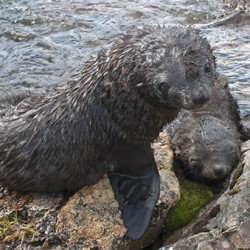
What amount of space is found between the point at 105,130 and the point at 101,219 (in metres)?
0.86

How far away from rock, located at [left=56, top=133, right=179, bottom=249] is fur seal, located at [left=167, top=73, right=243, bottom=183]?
800mm

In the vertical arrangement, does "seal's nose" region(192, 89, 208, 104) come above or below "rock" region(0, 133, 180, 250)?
above

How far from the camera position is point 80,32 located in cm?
1112

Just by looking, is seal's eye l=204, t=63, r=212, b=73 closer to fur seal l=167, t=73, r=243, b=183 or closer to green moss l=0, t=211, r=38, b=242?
fur seal l=167, t=73, r=243, b=183

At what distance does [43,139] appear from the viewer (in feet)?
20.2

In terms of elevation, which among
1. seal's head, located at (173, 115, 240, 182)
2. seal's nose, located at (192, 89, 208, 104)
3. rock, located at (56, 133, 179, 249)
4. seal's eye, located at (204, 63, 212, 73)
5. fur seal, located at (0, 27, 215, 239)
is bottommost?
seal's head, located at (173, 115, 240, 182)

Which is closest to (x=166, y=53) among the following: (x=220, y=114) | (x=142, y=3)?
(x=220, y=114)

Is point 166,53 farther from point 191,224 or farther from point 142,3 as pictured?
point 142,3

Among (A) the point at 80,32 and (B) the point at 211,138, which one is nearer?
(B) the point at 211,138

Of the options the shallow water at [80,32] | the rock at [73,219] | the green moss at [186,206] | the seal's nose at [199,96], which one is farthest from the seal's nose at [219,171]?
the shallow water at [80,32]

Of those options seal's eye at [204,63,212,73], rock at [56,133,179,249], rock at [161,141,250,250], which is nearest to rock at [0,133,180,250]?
rock at [56,133,179,249]

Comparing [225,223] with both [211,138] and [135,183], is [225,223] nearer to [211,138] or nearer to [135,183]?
[135,183]

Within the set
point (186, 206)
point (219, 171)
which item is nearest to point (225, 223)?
point (186, 206)

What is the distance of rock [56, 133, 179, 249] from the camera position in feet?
18.9
